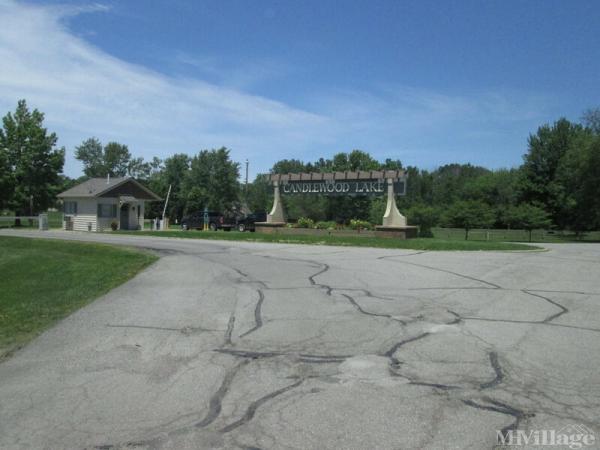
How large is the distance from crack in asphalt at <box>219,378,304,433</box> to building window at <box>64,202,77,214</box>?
142ft

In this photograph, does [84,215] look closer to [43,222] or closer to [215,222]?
[43,222]

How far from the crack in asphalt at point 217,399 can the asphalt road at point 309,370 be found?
2 centimetres

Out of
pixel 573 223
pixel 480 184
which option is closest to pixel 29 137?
pixel 573 223

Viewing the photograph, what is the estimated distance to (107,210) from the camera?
142 ft

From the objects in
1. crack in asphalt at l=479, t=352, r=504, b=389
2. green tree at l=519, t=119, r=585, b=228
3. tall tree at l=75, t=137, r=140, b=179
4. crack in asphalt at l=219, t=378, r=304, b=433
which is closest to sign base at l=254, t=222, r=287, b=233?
crack in asphalt at l=479, t=352, r=504, b=389

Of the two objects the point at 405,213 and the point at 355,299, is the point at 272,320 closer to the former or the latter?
the point at 355,299

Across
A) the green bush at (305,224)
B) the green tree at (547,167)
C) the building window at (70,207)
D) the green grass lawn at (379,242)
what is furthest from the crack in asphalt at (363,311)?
the green tree at (547,167)

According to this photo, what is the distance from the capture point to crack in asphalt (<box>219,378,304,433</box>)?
13.8 ft

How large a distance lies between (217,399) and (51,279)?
11.0 metres

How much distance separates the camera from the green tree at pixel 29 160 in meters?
51.4

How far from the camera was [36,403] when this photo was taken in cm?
484

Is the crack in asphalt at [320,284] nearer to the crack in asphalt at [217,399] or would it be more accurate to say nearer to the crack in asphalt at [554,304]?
the crack in asphalt at [554,304]

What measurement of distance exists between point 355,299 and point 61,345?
5.00 meters

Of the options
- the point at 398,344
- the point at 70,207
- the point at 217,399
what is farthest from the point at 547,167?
the point at 217,399
